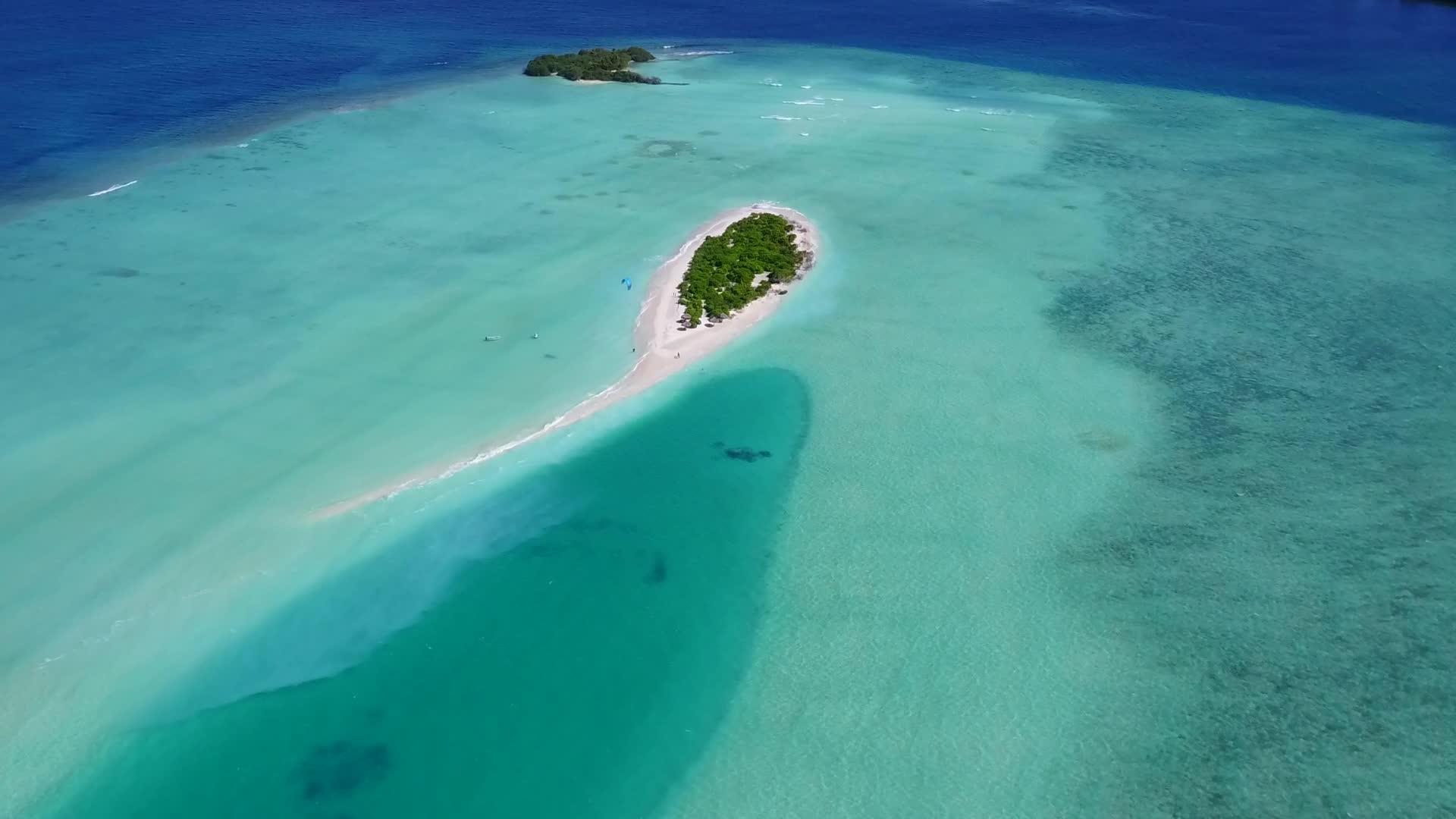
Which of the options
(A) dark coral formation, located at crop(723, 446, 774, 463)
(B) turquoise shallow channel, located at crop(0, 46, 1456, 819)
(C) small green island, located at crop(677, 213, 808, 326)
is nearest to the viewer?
(B) turquoise shallow channel, located at crop(0, 46, 1456, 819)

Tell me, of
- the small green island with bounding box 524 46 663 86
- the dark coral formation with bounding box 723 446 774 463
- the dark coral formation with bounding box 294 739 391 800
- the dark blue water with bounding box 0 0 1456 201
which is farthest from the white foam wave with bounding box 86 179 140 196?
the dark coral formation with bounding box 294 739 391 800

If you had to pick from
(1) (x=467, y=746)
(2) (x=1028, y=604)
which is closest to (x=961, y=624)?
(2) (x=1028, y=604)

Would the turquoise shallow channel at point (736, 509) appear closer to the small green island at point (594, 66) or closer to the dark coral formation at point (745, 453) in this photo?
the dark coral formation at point (745, 453)

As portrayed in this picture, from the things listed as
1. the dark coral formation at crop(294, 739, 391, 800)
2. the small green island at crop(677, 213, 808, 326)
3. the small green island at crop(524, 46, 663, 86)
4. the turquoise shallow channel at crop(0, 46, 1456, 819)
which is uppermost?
the small green island at crop(524, 46, 663, 86)

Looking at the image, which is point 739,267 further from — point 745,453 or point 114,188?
point 114,188

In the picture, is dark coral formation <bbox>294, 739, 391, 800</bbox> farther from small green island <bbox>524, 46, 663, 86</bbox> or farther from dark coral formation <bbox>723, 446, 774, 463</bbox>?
small green island <bbox>524, 46, 663, 86</bbox>

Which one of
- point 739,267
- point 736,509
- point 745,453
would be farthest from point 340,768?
point 739,267

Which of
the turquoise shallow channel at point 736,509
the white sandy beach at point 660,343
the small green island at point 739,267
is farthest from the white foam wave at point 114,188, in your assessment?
the small green island at point 739,267
